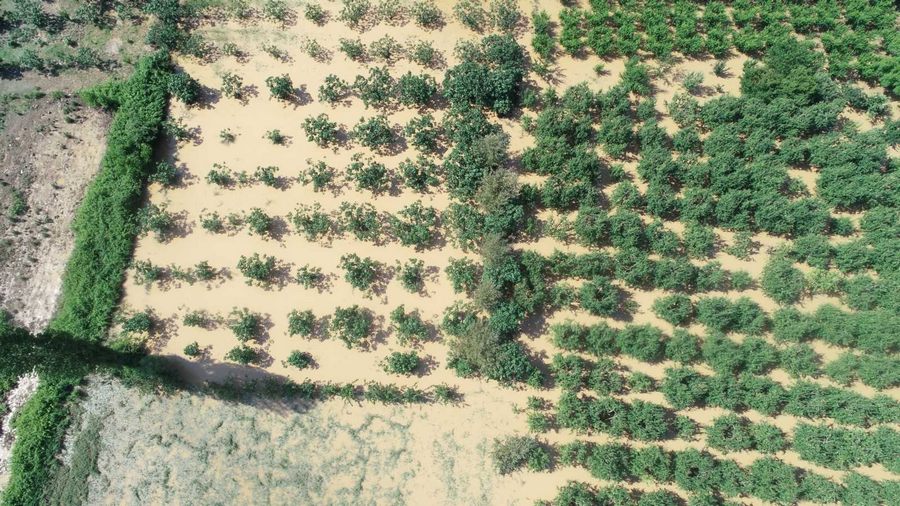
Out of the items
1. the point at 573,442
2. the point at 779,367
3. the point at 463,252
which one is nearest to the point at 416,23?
the point at 463,252

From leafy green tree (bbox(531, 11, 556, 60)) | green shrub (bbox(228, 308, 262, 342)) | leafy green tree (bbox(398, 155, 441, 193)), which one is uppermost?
leafy green tree (bbox(531, 11, 556, 60))

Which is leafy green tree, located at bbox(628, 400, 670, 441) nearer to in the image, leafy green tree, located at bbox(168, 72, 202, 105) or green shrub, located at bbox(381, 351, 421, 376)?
green shrub, located at bbox(381, 351, 421, 376)

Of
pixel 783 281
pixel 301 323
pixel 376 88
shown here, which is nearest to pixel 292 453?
pixel 301 323

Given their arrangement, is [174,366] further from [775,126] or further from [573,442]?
[775,126]

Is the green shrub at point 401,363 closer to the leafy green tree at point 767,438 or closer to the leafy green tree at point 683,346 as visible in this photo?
the leafy green tree at point 683,346

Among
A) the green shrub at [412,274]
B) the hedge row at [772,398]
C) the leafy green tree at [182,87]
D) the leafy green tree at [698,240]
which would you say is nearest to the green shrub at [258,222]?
the green shrub at [412,274]

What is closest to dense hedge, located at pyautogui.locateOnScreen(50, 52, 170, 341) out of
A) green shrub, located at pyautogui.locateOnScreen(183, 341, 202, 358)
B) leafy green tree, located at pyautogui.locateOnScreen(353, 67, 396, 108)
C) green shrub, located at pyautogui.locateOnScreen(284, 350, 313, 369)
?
green shrub, located at pyautogui.locateOnScreen(183, 341, 202, 358)
